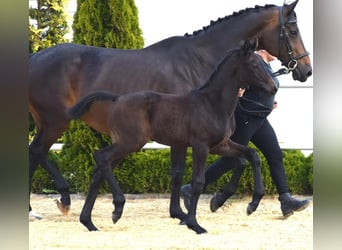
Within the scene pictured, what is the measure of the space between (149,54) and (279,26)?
1.16 meters

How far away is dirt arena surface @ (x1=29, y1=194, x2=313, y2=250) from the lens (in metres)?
4.43

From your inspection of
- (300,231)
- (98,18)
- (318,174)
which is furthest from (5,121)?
(98,18)

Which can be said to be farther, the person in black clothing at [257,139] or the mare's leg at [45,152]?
the mare's leg at [45,152]

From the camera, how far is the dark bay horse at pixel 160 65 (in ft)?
17.7

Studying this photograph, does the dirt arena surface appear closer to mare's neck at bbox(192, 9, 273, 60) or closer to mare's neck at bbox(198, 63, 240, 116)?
mare's neck at bbox(198, 63, 240, 116)

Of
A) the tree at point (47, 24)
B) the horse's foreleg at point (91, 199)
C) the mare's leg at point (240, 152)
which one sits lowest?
the horse's foreleg at point (91, 199)

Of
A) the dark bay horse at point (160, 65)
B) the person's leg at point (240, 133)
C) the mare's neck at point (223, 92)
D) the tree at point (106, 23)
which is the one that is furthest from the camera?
the tree at point (106, 23)

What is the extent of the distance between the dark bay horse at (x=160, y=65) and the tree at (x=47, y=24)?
333 cm

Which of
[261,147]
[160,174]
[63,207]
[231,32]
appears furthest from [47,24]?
[261,147]

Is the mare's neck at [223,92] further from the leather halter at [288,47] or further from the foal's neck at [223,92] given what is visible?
the leather halter at [288,47]

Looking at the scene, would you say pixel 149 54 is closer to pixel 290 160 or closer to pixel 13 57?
pixel 290 160

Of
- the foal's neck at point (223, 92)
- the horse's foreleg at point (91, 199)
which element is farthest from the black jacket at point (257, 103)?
the horse's foreleg at point (91, 199)

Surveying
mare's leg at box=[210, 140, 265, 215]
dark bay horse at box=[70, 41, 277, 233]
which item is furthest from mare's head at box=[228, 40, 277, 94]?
mare's leg at box=[210, 140, 265, 215]

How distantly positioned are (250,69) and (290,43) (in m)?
0.92
